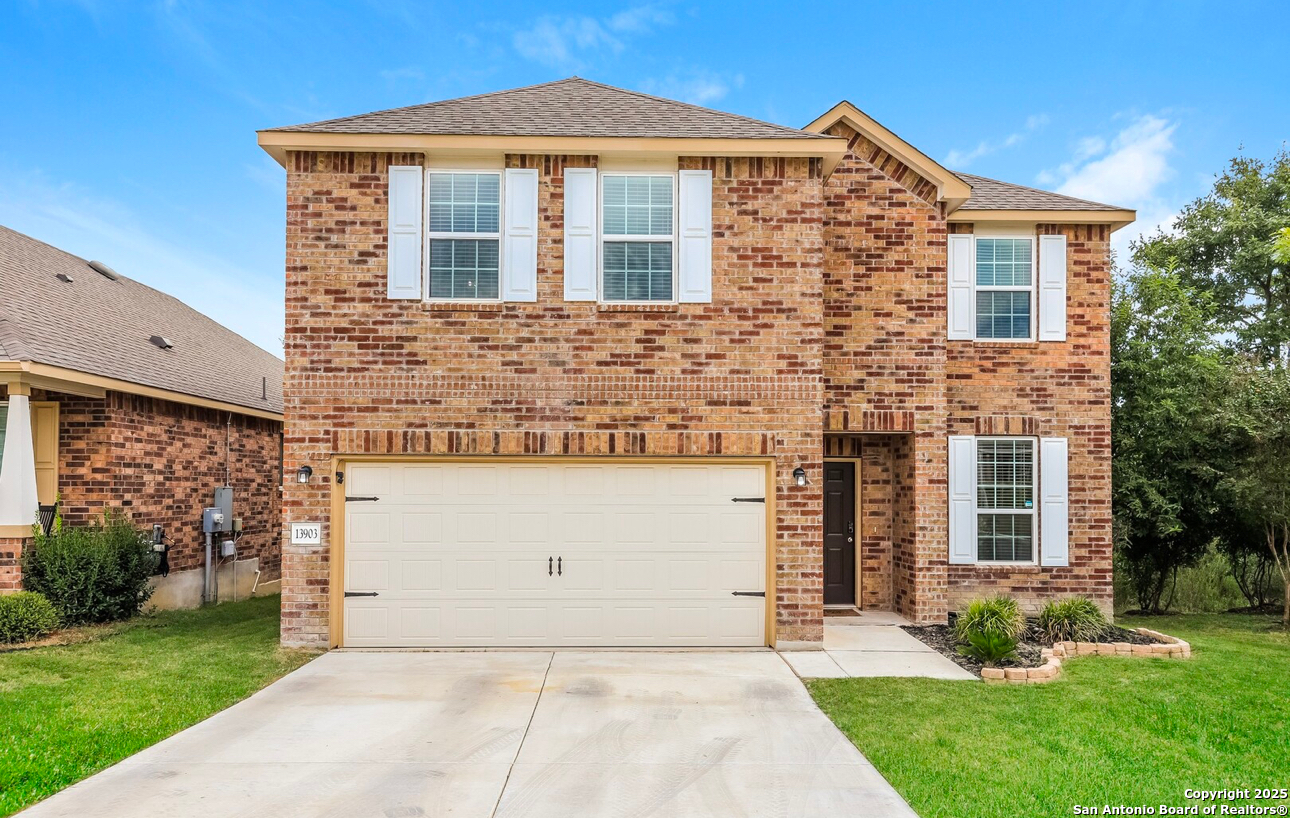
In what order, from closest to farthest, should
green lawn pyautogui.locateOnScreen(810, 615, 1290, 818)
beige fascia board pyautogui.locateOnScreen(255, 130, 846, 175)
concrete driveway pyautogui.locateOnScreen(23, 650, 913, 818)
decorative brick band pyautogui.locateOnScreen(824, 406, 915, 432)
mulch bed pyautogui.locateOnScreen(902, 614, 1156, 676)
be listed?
concrete driveway pyautogui.locateOnScreen(23, 650, 913, 818) → green lawn pyautogui.locateOnScreen(810, 615, 1290, 818) → mulch bed pyautogui.locateOnScreen(902, 614, 1156, 676) → beige fascia board pyautogui.locateOnScreen(255, 130, 846, 175) → decorative brick band pyautogui.locateOnScreen(824, 406, 915, 432)

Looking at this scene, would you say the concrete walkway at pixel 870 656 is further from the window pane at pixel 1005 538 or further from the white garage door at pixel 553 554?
the window pane at pixel 1005 538

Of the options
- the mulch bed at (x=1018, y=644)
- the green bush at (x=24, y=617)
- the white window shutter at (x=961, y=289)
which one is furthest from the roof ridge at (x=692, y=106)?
the green bush at (x=24, y=617)

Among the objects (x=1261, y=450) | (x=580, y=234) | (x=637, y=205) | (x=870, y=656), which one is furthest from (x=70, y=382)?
(x=1261, y=450)

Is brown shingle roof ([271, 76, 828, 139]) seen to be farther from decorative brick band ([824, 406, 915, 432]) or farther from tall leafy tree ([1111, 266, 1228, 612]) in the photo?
tall leafy tree ([1111, 266, 1228, 612])

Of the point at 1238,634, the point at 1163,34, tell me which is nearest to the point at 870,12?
the point at 1163,34

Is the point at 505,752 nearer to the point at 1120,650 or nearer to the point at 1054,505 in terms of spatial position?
the point at 1120,650

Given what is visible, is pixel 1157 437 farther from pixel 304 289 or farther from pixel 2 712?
pixel 2 712

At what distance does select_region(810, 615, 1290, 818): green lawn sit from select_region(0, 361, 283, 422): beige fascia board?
375 inches

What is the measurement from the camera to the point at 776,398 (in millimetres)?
9008

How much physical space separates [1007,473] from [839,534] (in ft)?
8.19

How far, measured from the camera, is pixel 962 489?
10938 mm

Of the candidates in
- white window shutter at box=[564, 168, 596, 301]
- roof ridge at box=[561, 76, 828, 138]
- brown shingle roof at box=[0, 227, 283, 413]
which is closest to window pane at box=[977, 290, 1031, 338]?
roof ridge at box=[561, 76, 828, 138]

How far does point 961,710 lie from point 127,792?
6195 mm

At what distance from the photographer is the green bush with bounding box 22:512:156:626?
32.0ft
